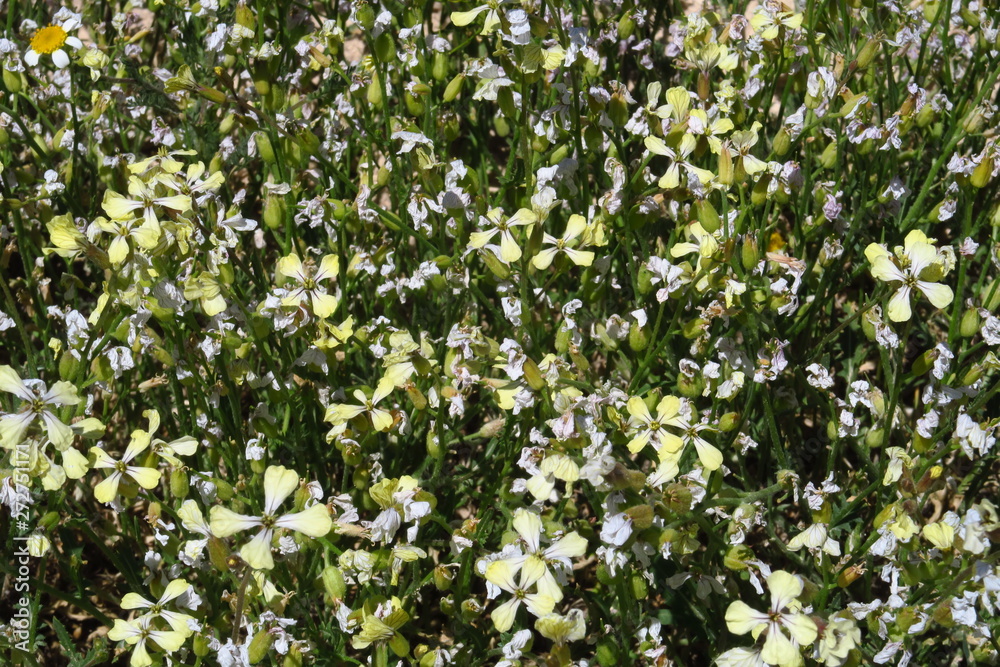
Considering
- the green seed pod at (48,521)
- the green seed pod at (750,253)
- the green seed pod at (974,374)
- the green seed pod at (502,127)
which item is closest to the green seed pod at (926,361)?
the green seed pod at (974,374)

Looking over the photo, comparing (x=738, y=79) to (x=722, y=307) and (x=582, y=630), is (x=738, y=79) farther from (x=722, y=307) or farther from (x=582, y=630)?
(x=582, y=630)

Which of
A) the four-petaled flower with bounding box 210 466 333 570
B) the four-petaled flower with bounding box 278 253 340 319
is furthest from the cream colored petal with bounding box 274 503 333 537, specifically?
the four-petaled flower with bounding box 278 253 340 319

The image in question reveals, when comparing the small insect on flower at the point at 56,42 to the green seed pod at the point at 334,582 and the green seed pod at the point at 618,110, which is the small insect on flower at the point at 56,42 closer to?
the green seed pod at the point at 618,110

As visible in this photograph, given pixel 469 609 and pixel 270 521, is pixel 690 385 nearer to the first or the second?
pixel 469 609

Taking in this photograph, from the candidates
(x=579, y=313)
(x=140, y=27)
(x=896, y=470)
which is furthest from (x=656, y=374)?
(x=140, y=27)

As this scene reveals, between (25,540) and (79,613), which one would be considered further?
(79,613)

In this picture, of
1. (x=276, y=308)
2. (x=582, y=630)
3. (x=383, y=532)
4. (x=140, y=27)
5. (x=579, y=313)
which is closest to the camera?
(x=582, y=630)

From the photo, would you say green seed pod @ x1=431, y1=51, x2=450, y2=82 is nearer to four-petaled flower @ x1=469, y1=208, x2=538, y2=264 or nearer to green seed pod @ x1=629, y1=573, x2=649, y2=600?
four-petaled flower @ x1=469, y1=208, x2=538, y2=264
